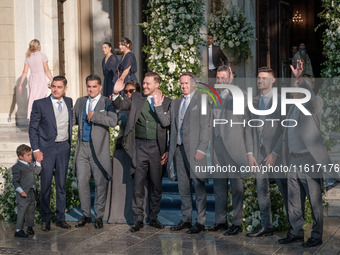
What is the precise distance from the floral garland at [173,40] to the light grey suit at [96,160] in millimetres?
3304

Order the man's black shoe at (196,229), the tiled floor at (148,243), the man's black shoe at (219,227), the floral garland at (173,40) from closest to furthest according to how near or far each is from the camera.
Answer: the tiled floor at (148,243)
the man's black shoe at (196,229)
the man's black shoe at (219,227)
the floral garland at (173,40)

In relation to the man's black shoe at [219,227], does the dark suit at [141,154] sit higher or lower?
higher

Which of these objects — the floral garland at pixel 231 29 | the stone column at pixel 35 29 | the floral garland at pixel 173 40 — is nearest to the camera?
the floral garland at pixel 173 40

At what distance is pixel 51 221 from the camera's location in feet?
33.6

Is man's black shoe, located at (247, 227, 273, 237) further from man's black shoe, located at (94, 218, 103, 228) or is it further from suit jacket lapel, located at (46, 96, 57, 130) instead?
suit jacket lapel, located at (46, 96, 57, 130)

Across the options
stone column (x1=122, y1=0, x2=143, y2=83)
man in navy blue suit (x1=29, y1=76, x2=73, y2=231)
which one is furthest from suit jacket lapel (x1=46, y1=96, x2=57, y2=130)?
stone column (x1=122, y1=0, x2=143, y2=83)

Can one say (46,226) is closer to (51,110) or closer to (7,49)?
(51,110)

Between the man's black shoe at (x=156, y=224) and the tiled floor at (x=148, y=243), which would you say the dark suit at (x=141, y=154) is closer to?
the man's black shoe at (x=156, y=224)

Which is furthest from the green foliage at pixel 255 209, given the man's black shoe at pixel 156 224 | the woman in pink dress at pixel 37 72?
the woman in pink dress at pixel 37 72

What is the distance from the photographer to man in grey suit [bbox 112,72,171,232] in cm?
965

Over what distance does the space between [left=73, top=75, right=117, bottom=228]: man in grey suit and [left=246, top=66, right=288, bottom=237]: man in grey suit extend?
1898 millimetres

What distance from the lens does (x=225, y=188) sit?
9.39 meters

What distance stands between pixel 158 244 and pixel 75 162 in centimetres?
182

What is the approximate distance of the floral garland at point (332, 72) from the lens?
12273 mm
